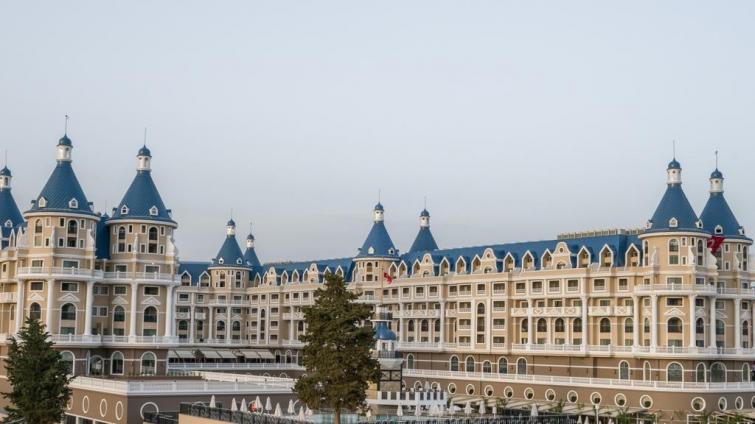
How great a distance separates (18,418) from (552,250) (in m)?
57.6

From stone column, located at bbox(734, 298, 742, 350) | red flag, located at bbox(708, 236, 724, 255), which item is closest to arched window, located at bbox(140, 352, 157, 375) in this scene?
red flag, located at bbox(708, 236, 724, 255)

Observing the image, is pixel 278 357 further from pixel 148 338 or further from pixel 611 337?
pixel 611 337

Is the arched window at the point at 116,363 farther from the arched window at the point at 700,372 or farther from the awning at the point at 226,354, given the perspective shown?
the arched window at the point at 700,372

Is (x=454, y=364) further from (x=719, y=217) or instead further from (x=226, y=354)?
(x=719, y=217)

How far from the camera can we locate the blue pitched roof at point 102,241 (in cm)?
9650

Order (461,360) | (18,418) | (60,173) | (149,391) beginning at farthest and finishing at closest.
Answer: (461,360)
(60,173)
(149,391)
(18,418)

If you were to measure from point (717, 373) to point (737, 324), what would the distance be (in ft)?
18.5

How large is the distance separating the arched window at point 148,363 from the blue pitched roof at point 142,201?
12721 mm

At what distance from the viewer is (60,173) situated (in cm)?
9438

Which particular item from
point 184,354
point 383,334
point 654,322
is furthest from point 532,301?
point 184,354

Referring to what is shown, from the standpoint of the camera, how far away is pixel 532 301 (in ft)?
349

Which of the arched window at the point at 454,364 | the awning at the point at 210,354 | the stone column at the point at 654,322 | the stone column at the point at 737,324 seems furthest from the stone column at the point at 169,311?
the stone column at the point at 737,324

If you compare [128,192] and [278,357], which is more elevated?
[128,192]

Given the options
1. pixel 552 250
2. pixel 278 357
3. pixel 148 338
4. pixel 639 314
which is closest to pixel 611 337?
pixel 639 314
